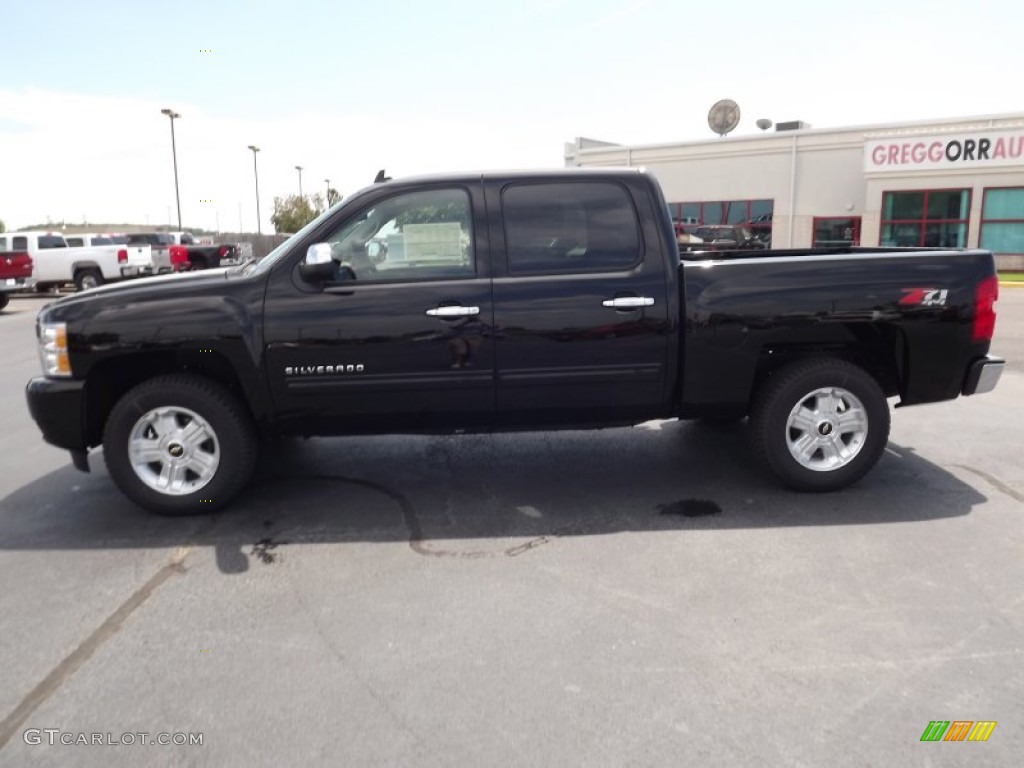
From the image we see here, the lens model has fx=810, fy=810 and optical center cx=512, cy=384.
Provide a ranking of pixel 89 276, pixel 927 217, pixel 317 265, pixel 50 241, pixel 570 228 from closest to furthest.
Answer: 1. pixel 317 265
2. pixel 570 228
3. pixel 89 276
4. pixel 50 241
5. pixel 927 217

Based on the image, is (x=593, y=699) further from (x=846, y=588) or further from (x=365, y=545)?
(x=365, y=545)

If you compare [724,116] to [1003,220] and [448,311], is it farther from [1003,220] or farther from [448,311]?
[448,311]

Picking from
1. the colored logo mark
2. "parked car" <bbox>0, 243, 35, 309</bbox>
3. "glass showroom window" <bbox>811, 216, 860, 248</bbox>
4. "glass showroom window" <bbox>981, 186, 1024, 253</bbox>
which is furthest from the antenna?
the colored logo mark

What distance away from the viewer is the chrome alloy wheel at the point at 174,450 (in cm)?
454

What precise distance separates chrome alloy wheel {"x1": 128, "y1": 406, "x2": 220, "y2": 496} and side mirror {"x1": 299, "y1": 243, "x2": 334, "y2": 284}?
3.33 ft

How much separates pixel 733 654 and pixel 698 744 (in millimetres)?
592

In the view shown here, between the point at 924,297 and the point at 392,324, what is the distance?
306 centimetres

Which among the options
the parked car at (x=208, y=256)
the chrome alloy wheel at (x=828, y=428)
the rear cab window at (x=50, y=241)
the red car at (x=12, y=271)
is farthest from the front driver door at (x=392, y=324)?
the parked car at (x=208, y=256)

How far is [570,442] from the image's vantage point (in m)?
6.15

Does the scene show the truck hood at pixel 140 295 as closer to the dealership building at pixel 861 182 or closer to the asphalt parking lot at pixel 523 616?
the asphalt parking lot at pixel 523 616

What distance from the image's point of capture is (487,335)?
4512 millimetres

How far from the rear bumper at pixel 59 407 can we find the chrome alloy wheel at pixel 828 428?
4.03 meters

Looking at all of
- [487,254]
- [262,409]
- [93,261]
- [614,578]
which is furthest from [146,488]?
[93,261]

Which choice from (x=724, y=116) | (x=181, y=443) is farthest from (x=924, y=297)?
(x=724, y=116)
